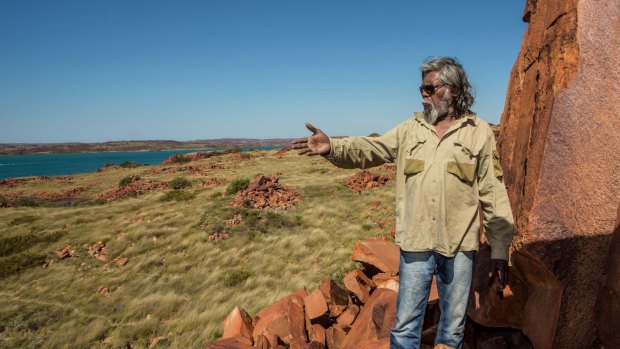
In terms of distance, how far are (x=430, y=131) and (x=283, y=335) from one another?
3.29 meters

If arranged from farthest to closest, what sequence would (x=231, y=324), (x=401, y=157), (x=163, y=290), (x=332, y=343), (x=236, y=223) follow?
(x=236, y=223) → (x=163, y=290) → (x=231, y=324) → (x=332, y=343) → (x=401, y=157)

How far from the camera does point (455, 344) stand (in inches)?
119

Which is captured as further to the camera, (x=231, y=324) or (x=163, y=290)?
(x=163, y=290)

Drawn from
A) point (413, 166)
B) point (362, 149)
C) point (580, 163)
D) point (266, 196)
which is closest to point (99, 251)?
point (266, 196)

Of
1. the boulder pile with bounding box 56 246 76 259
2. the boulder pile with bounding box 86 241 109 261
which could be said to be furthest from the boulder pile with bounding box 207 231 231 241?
the boulder pile with bounding box 56 246 76 259

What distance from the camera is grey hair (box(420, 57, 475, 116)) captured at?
2.83m

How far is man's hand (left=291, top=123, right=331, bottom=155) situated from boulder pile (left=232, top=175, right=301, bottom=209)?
1253cm

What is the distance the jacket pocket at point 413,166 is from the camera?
2.74 m

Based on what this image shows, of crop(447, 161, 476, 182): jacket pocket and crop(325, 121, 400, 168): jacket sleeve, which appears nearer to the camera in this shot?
crop(447, 161, 476, 182): jacket pocket

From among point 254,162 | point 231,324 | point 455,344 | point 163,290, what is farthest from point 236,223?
point 254,162

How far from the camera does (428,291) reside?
2.89m

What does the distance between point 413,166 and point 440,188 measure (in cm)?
25

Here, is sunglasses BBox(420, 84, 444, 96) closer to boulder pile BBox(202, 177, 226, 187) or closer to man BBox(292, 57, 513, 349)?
man BBox(292, 57, 513, 349)

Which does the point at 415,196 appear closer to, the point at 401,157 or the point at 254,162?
the point at 401,157
